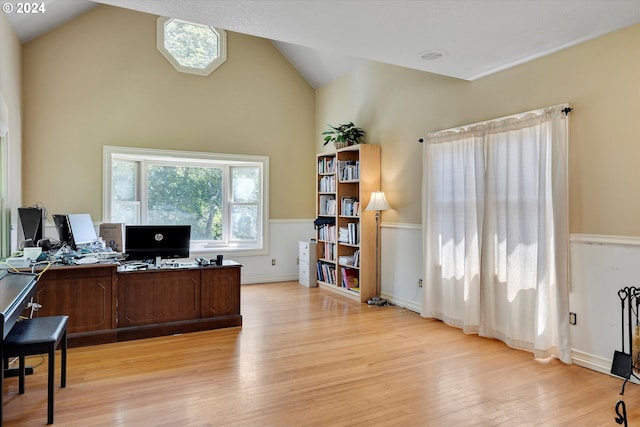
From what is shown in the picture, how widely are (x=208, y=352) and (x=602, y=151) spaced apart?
3.58m

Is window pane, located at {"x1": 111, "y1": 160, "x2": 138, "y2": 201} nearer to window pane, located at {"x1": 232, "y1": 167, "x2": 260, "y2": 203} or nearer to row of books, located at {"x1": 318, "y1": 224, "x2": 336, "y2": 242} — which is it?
window pane, located at {"x1": 232, "y1": 167, "x2": 260, "y2": 203}

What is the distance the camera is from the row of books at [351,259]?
18.5ft

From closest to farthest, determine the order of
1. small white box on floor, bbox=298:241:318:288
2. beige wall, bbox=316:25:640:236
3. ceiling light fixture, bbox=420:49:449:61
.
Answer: beige wall, bbox=316:25:640:236 < ceiling light fixture, bbox=420:49:449:61 < small white box on floor, bbox=298:241:318:288

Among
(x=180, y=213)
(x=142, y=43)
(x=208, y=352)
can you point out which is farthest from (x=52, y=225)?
(x=208, y=352)

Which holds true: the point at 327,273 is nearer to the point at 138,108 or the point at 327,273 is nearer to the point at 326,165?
the point at 326,165

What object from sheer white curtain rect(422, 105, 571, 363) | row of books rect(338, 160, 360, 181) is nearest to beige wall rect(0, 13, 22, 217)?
row of books rect(338, 160, 360, 181)

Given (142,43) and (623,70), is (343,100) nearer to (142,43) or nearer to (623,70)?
(142,43)

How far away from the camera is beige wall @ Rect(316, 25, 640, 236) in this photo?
2.97 meters

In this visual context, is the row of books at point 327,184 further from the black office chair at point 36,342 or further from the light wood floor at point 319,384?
the black office chair at point 36,342

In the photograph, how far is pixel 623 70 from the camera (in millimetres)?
3000

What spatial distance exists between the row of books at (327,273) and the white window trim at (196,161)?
1032 mm

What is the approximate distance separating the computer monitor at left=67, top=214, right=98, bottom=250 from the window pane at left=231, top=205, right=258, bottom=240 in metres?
2.38

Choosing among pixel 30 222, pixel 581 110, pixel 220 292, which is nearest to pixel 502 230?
pixel 581 110

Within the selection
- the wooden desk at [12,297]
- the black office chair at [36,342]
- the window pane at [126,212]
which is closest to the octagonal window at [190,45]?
the window pane at [126,212]
